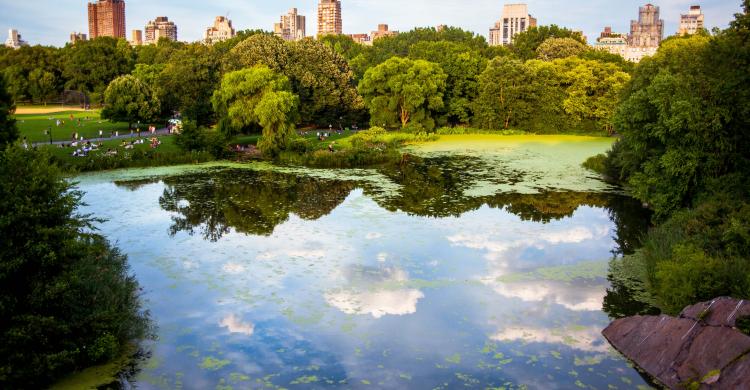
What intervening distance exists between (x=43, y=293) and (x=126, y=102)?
1644 inches

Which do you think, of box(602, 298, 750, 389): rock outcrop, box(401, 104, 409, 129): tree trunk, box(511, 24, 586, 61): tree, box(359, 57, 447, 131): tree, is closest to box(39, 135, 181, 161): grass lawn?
box(359, 57, 447, 131): tree

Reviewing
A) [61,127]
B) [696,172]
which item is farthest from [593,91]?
[61,127]

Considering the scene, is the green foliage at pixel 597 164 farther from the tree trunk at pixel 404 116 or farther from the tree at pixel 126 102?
the tree at pixel 126 102

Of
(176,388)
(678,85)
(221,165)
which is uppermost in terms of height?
(678,85)

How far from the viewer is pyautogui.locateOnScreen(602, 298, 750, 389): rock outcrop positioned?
34.1 ft

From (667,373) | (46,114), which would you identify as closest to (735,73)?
(667,373)

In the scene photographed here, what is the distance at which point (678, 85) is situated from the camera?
2130 cm

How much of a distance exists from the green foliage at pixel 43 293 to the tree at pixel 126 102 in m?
39.0

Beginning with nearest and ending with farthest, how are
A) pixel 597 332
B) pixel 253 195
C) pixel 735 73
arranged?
pixel 597 332 → pixel 735 73 → pixel 253 195

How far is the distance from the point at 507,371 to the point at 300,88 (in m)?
45.1

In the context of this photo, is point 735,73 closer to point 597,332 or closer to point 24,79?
point 597,332

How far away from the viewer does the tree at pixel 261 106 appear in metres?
40.4

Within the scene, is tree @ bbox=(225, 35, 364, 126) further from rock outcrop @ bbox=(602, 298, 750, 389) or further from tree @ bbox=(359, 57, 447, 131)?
rock outcrop @ bbox=(602, 298, 750, 389)

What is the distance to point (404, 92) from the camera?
55562mm
